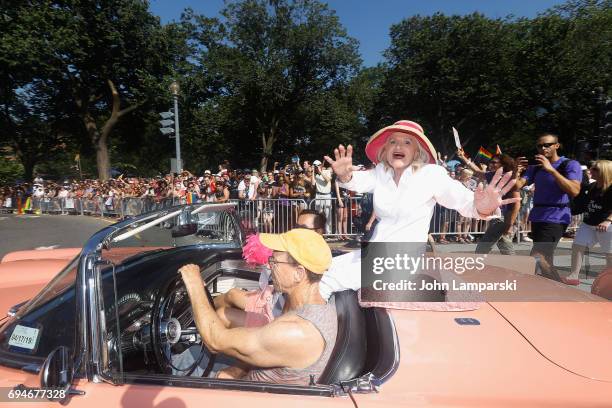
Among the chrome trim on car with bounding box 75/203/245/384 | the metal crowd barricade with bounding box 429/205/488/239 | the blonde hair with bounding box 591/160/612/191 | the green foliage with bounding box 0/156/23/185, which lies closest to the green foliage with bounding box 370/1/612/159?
the metal crowd barricade with bounding box 429/205/488/239

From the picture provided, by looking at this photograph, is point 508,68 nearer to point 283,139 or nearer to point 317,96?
point 317,96

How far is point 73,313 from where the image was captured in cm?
163

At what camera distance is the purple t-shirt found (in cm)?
350

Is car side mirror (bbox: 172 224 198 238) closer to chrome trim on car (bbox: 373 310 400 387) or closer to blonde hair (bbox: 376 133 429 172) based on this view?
blonde hair (bbox: 376 133 429 172)

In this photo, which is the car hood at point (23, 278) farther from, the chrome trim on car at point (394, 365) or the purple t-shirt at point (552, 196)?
the purple t-shirt at point (552, 196)

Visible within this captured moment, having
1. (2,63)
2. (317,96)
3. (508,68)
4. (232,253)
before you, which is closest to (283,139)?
(317,96)

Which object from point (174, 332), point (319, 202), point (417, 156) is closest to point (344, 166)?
point (417, 156)

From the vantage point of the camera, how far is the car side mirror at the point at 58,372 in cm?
134

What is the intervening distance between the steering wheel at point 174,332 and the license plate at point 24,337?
455 mm

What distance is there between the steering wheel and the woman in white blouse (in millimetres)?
694

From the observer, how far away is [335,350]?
5.21ft

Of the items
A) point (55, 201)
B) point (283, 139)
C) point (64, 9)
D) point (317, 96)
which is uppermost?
point (64, 9)

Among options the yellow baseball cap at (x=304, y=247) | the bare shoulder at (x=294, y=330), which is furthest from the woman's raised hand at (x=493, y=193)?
the bare shoulder at (x=294, y=330)

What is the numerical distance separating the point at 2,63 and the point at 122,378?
1017 inches
